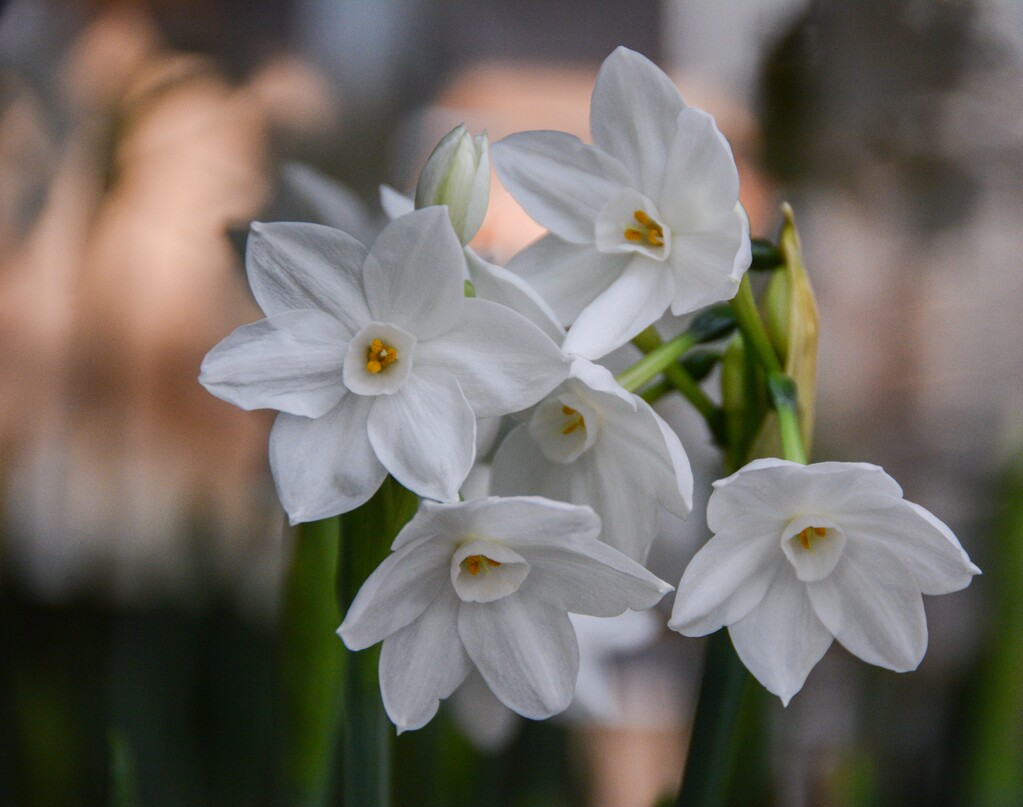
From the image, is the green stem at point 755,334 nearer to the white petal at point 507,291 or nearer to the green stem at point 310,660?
the white petal at point 507,291

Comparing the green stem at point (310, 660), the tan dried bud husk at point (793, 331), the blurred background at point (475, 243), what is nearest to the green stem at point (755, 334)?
the tan dried bud husk at point (793, 331)

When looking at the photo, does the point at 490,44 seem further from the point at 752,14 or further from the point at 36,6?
the point at 36,6

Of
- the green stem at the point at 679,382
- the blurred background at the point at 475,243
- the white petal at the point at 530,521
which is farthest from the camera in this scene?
the blurred background at the point at 475,243

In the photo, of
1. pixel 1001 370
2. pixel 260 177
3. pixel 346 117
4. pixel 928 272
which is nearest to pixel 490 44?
pixel 346 117

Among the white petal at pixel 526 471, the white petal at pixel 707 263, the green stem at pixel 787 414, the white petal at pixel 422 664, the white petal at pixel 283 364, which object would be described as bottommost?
the white petal at pixel 422 664

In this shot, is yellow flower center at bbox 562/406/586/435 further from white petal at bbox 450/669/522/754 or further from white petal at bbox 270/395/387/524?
white petal at bbox 450/669/522/754

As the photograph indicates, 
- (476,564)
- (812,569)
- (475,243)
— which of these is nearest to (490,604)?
(476,564)

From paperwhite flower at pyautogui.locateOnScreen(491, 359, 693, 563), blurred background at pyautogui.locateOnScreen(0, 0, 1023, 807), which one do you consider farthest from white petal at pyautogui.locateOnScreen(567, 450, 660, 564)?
blurred background at pyautogui.locateOnScreen(0, 0, 1023, 807)
